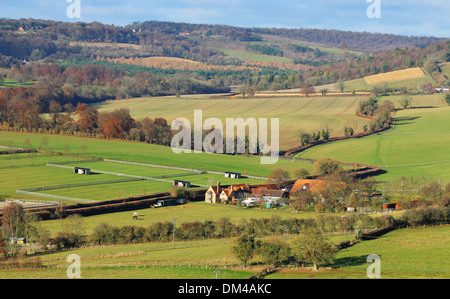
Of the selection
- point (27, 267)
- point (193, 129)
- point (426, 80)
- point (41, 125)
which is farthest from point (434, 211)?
point (426, 80)

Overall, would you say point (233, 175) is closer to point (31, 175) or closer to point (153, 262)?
point (31, 175)

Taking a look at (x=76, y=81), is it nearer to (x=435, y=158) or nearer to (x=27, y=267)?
(x=435, y=158)

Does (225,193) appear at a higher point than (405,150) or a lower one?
lower

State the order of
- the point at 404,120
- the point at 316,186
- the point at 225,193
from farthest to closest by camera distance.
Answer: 1. the point at 404,120
2. the point at 316,186
3. the point at 225,193

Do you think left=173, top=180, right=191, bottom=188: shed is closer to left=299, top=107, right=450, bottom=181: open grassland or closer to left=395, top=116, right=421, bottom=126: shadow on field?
left=299, top=107, right=450, bottom=181: open grassland

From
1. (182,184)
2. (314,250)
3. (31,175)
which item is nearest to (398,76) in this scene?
(182,184)

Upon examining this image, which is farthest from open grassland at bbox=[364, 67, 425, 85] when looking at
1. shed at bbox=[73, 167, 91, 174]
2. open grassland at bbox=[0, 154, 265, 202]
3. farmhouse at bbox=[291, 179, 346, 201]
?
shed at bbox=[73, 167, 91, 174]
